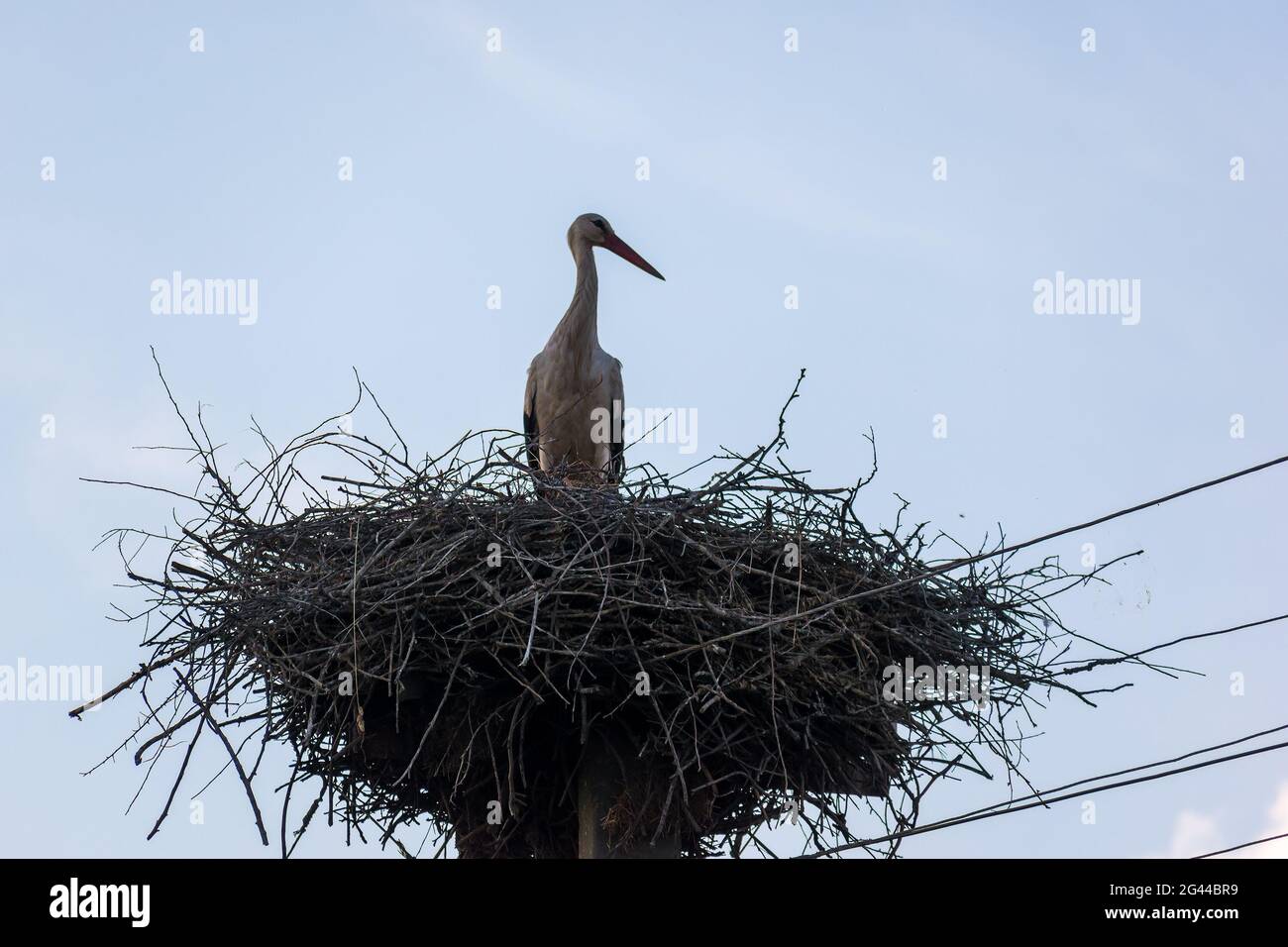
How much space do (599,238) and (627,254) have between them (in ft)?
0.57

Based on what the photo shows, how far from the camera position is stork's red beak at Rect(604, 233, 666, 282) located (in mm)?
7871

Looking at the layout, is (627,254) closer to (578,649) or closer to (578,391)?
(578,391)

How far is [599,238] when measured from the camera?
783cm

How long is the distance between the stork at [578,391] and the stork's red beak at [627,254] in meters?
0.42

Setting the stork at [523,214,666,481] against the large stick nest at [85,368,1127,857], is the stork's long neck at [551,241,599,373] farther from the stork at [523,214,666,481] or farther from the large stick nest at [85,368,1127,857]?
the large stick nest at [85,368,1127,857]

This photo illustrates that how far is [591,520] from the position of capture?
14.1ft

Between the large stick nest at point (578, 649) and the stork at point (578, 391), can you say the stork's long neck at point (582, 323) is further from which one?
the large stick nest at point (578, 649)

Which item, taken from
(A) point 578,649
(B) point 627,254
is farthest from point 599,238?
(A) point 578,649

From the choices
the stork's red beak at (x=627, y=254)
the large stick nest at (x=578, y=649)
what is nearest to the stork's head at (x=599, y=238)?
the stork's red beak at (x=627, y=254)

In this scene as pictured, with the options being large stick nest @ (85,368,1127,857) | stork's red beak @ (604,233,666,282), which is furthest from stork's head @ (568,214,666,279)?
large stick nest @ (85,368,1127,857)
